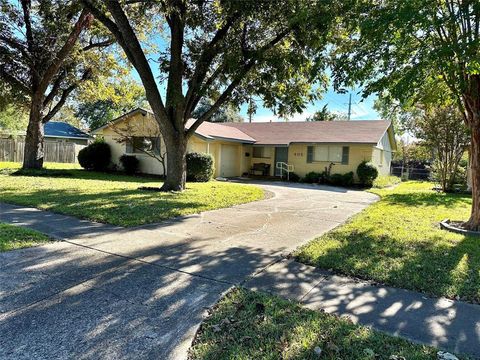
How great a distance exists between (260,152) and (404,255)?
17.5 m

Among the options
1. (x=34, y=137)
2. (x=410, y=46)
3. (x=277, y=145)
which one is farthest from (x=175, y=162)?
(x=277, y=145)

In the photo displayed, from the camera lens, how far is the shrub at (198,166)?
1568 centimetres

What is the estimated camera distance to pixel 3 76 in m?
15.4

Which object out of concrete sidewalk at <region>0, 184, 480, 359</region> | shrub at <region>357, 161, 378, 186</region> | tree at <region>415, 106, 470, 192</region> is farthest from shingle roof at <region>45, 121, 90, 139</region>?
tree at <region>415, 106, 470, 192</region>

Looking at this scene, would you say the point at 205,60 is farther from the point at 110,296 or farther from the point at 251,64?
the point at 110,296

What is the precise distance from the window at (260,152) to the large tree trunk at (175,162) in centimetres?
1089

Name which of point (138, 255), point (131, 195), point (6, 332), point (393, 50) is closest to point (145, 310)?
point (6, 332)

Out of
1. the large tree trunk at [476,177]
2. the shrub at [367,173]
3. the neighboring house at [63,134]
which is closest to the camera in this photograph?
the large tree trunk at [476,177]

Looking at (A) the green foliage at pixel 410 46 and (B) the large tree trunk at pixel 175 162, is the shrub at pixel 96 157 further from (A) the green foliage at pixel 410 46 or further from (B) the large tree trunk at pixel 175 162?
(A) the green foliage at pixel 410 46

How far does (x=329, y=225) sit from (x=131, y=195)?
20.3 ft

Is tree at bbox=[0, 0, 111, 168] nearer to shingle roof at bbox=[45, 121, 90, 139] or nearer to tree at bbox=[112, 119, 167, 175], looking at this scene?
tree at bbox=[112, 119, 167, 175]

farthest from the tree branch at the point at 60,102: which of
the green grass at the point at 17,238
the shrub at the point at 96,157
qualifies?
the green grass at the point at 17,238

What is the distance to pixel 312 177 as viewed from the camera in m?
19.5

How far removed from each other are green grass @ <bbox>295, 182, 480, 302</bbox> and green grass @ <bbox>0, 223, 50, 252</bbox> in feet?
13.5
